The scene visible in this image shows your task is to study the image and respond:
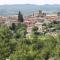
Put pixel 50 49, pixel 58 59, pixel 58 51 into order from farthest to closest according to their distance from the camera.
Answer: pixel 50 49, pixel 58 51, pixel 58 59

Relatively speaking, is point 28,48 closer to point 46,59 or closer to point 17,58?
point 46,59

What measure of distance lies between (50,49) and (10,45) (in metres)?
2.76

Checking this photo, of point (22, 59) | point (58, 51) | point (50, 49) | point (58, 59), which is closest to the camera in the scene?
point (22, 59)

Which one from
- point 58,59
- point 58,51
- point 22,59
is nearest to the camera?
point 22,59

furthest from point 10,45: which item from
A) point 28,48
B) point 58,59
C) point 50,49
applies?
point 58,59

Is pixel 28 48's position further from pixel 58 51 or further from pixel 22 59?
pixel 22 59

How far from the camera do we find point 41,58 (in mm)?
19078

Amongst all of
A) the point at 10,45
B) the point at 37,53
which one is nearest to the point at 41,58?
the point at 37,53

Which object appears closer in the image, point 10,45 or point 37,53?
point 37,53

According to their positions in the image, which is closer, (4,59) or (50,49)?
(4,59)

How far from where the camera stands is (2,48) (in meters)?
20.1

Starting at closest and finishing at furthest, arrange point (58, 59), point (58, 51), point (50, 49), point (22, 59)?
point (22, 59), point (58, 59), point (58, 51), point (50, 49)

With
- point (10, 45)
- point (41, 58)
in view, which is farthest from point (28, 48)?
point (41, 58)

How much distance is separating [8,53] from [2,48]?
0.53m
